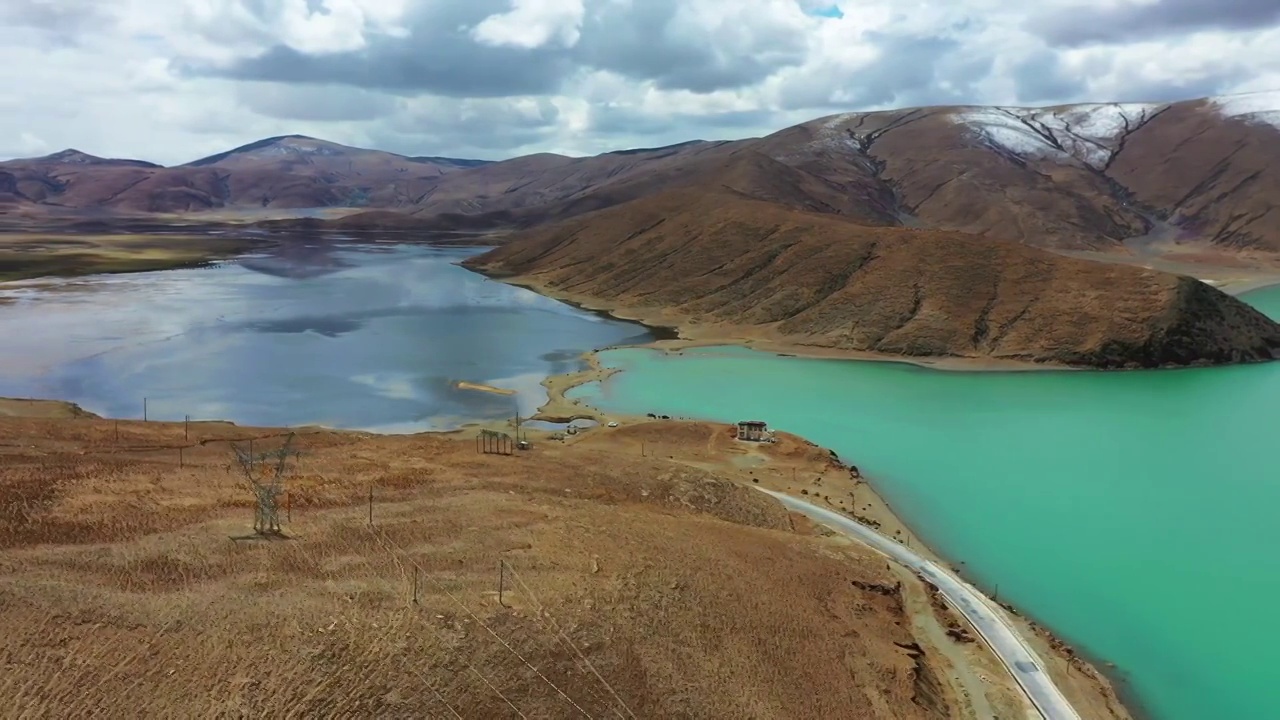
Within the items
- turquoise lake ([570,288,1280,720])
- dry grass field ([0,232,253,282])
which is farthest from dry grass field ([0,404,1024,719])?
dry grass field ([0,232,253,282])

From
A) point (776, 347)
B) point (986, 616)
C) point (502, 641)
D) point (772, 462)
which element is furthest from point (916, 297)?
point (502, 641)

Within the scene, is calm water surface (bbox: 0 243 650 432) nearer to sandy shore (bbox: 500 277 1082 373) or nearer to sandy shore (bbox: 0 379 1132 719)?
sandy shore (bbox: 500 277 1082 373)

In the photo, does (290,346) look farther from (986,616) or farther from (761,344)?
(986,616)

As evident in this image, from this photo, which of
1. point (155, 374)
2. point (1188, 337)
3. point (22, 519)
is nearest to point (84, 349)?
point (155, 374)

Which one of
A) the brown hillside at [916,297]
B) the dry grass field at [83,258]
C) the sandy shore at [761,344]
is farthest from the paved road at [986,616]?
the dry grass field at [83,258]

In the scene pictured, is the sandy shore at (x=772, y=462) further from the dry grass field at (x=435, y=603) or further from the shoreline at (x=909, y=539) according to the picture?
the dry grass field at (x=435, y=603)

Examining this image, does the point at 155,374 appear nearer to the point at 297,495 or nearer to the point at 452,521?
the point at 297,495
